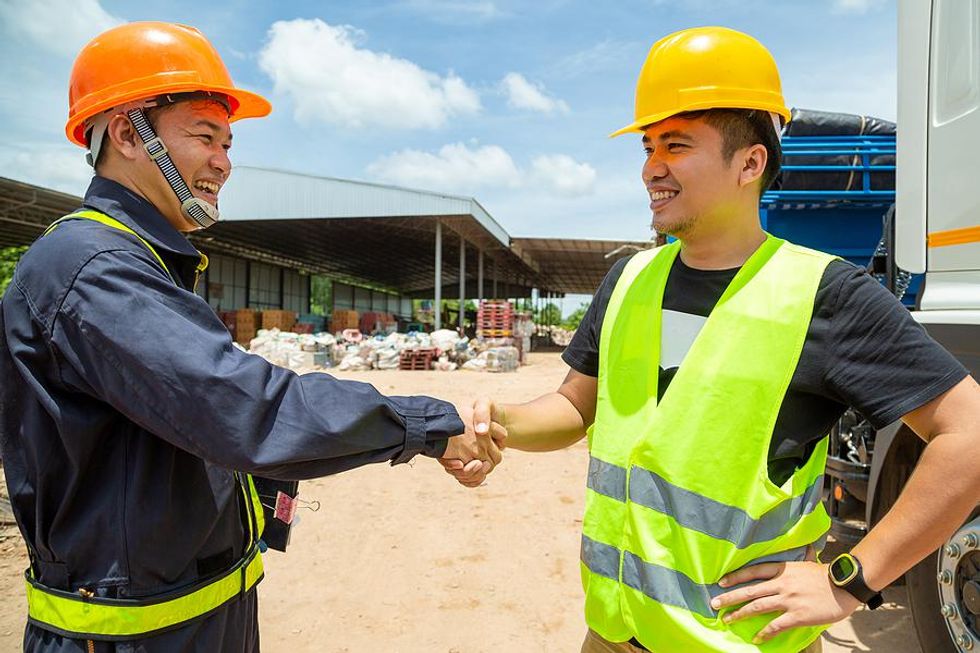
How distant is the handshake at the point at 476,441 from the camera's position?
218 cm

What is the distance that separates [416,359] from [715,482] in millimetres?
16384

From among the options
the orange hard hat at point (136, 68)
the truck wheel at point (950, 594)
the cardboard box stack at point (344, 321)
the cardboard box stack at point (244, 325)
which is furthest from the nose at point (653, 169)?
the cardboard box stack at point (344, 321)

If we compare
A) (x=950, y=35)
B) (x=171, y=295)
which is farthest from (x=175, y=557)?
(x=950, y=35)

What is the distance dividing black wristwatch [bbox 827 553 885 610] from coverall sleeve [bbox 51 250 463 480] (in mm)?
1190

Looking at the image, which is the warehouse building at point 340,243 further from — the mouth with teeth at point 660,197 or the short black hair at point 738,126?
the short black hair at point 738,126

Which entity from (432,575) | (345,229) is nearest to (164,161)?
(432,575)

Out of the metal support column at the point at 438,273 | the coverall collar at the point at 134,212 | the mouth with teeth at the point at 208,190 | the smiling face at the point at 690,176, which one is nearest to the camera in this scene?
the coverall collar at the point at 134,212

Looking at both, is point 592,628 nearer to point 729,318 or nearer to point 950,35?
point 729,318

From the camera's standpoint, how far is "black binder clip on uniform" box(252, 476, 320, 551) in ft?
7.02

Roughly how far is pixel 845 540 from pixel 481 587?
2232mm

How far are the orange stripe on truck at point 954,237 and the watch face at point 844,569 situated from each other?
1499mm

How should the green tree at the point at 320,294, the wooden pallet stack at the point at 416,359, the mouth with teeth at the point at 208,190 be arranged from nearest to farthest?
the mouth with teeth at the point at 208,190, the wooden pallet stack at the point at 416,359, the green tree at the point at 320,294

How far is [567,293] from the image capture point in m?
62.2

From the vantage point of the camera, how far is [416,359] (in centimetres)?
1769
